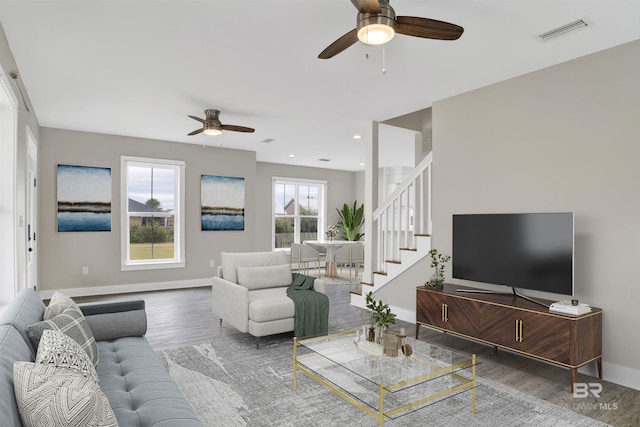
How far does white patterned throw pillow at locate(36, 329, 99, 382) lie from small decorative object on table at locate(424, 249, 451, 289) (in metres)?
3.24

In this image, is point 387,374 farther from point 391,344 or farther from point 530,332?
point 530,332

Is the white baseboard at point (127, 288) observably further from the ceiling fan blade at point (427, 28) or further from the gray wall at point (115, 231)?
the ceiling fan blade at point (427, 28)

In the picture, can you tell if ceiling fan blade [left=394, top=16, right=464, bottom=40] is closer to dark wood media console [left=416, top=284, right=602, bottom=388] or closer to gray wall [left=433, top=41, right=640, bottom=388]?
gray wall [left=433, top=41, right=640, bottom=388]

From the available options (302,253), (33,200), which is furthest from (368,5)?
(302,253)

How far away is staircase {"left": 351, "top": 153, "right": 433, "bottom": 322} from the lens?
4.77m

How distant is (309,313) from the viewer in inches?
160

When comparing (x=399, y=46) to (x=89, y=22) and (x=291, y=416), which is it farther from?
(x=291, y=416)

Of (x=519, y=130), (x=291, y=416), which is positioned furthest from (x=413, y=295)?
(x=291, y=416)

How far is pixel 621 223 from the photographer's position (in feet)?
10.2

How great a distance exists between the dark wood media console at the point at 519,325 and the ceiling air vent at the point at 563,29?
2.11 m

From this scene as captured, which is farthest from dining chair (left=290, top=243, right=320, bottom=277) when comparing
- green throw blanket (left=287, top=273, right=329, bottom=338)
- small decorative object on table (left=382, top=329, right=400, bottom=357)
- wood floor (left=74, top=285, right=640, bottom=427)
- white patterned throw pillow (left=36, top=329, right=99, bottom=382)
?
white patterned throw pillow (left=36, top=329, right=99, bottom=382)

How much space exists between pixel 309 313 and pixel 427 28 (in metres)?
2.83

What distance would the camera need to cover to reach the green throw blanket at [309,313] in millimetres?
4004

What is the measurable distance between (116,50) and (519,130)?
3.69m
